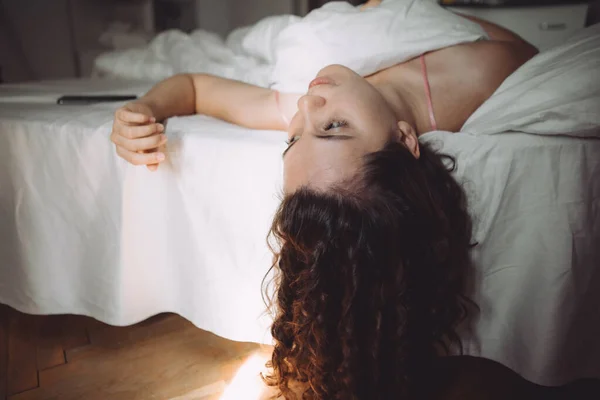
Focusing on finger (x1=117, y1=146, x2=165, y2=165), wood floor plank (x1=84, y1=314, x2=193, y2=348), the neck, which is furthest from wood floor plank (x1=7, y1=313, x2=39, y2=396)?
the neck

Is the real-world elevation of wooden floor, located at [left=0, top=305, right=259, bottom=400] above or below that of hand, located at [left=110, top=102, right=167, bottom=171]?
below

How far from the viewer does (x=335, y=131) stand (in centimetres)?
61

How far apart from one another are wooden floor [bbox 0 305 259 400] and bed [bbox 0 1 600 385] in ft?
0.24

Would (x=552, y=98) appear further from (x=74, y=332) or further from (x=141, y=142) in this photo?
(x=74, y=332)

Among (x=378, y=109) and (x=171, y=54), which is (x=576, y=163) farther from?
(x=171, y=54)

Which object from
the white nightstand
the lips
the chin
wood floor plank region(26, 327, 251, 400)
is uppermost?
the white nightstand

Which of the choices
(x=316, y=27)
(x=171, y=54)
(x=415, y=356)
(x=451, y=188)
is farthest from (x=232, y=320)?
(x=171, y=54)

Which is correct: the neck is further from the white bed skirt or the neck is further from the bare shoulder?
the white bed skirt

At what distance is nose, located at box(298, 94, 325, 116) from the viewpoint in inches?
25.2

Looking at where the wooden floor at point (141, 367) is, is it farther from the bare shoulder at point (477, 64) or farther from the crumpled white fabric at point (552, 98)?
the bare shoulder at point (477, 64)

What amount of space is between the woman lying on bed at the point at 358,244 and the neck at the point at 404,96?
0.03 m

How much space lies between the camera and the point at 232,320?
77 centimetres

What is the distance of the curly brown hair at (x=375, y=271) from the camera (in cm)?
59

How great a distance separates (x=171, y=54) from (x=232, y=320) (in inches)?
39.1
